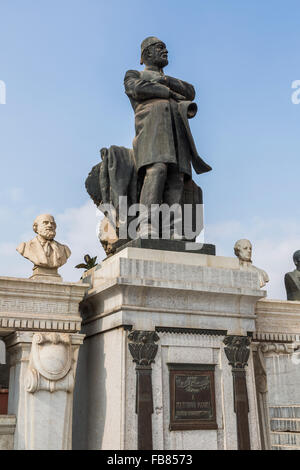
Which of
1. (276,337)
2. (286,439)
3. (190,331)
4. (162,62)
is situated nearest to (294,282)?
(276,337)

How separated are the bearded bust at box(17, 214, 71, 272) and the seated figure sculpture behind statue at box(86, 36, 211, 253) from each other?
41.7 inches

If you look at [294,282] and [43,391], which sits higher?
[294,282]

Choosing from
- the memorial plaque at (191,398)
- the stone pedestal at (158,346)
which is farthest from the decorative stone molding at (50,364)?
the memorial plaque at (191,398)

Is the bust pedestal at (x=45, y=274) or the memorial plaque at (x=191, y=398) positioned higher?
the bust pedestal at (x=45, y=274)

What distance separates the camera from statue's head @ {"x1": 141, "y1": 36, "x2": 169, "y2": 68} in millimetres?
9891

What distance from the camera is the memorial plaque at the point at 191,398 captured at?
24.8 ft

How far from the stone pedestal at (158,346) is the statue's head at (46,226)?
103 centimetres

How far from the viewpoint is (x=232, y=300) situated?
27.6ft

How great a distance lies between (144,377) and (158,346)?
497 mm

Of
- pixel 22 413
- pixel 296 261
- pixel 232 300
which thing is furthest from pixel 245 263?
pixel 22 413

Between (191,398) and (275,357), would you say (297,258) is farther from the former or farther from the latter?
(191,398)

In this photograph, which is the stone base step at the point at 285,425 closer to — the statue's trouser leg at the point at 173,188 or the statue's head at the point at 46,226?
the statue's trouser leg at the point at 173,188

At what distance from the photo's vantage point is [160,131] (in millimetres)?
9312
